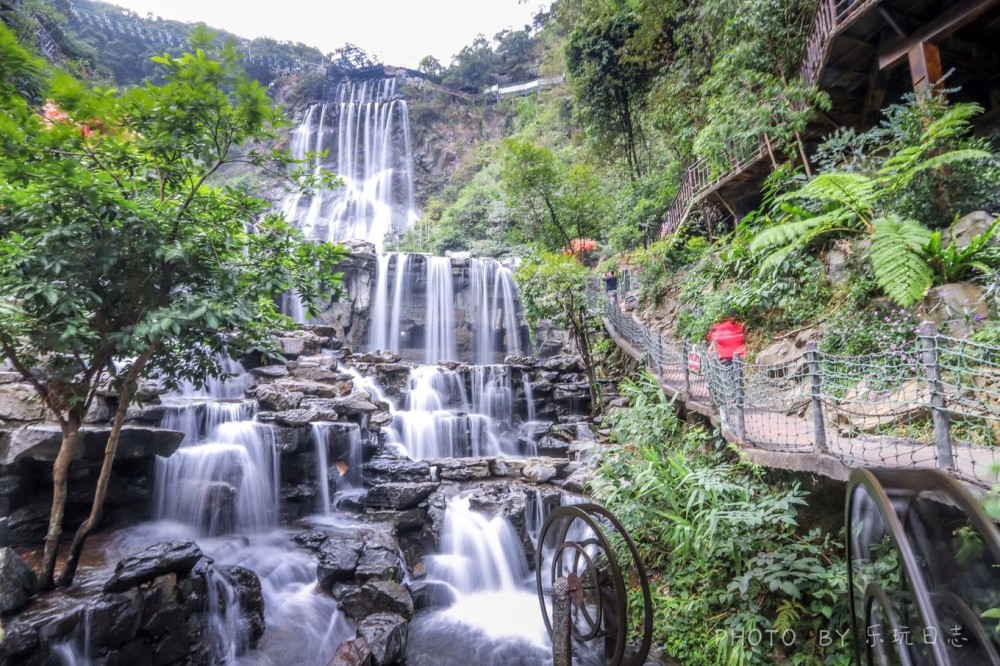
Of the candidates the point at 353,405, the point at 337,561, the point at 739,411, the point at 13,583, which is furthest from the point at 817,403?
the point at 353,405

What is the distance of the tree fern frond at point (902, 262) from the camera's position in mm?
4805

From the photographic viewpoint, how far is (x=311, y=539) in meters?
7.81

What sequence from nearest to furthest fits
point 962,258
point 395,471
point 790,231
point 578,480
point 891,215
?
point 962,258, point 891,215, point 790,231, point 578,480, point 395,471

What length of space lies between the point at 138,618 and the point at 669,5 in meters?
17.1

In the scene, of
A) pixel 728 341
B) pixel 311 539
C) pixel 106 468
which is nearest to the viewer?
pixel 106 468

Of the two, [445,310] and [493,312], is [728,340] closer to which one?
[493,312]

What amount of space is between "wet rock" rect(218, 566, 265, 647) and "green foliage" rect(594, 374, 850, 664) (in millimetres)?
4721

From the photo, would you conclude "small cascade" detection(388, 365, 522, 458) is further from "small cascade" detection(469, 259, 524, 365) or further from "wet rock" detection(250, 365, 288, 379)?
"small cascade" detection(469, 259, 524, 365)

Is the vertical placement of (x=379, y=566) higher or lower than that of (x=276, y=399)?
lower

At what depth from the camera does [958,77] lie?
8.24 meters

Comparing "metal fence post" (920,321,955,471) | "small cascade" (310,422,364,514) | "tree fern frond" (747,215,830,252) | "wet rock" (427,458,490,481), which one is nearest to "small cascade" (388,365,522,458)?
"small cascade" (310,422,364,514)

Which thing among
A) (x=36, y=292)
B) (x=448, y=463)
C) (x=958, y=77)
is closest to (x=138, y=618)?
(x=36, y=292)

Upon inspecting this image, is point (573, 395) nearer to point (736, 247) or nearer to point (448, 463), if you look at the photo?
point (448, 463)

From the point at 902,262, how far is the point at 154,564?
866cm
